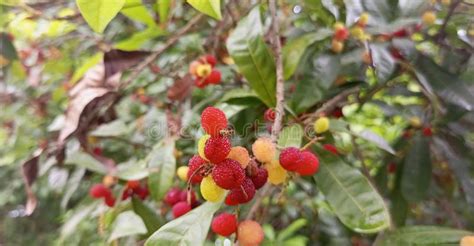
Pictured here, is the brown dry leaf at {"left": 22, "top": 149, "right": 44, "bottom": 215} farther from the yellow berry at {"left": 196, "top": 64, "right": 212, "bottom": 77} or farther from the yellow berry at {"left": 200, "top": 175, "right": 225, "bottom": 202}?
the yellow berry at {"left": 200, "top": 175, "right": 225, "bottom": 202}

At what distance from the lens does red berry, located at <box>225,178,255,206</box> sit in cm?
47

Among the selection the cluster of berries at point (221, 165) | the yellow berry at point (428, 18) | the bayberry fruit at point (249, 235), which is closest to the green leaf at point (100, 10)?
the cluster of berries at point (221, 165)

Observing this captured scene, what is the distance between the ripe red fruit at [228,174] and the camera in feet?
1.45

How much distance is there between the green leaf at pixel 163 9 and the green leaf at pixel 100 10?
0.55 meters

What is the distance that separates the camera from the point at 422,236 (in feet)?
2.37

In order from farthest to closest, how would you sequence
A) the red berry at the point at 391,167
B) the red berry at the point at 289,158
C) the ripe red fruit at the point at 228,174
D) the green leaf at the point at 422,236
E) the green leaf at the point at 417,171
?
the red berry at the point at 391,167 < the green leaf at the point at 417,171 < the green leaf at the point at 422,236 < the red berry at the point at 289,158 < the ripe red fruit at the point at 228,174

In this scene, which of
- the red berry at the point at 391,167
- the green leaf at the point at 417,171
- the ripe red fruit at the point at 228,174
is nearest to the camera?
the ripe red fruit at the point at 228,174

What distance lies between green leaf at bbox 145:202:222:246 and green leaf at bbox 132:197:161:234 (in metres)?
0.28

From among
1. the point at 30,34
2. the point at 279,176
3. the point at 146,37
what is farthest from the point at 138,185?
the point at 30,34

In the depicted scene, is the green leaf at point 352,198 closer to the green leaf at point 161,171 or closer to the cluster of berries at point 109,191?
the green leaf at point 161,171

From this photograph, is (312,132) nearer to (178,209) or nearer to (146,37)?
(178,209)

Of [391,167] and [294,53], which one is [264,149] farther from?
[391,167]

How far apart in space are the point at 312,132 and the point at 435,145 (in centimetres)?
52

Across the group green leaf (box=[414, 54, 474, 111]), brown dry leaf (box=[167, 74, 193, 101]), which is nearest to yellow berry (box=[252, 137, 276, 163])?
green leaf (box=[414, 54, 474, 111])
